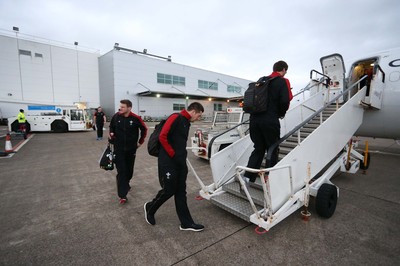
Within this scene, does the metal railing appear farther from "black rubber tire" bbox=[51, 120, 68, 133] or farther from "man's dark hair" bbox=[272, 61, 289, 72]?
"black rubber tire" bbox=[51, 120, 68, 133]

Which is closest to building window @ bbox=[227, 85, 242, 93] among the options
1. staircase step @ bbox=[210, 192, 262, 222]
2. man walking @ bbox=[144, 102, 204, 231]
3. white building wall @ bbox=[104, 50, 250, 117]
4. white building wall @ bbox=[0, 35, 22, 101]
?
white building wall @ bbox=[104, 50, 250, 117]

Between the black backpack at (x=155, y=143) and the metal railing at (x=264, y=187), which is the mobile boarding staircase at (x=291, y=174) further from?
the black backpack at (x=155, y=143)

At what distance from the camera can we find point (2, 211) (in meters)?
3.26

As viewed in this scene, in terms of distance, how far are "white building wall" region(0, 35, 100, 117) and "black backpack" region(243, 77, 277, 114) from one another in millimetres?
28838

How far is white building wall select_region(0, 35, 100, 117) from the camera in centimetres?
2198

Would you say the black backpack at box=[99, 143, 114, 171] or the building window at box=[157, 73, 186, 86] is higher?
the building window at box=[157, 73, 186, 86]

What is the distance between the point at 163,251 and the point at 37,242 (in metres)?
Result: 1.63

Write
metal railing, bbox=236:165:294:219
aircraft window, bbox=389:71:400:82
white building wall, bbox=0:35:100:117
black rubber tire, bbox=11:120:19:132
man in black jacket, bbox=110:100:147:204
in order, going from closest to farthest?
metal railing, bbox=236:165:294:219 → man in black jacket, bbox=110:100:147:204 → aircraft window, bbox=389:71:400:82 → black rubber tire, bbox=11:120:19:132 → white building wall, bbox=0:35:100:117

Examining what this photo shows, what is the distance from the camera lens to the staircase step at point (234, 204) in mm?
2835

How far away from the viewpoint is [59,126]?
14914 mm

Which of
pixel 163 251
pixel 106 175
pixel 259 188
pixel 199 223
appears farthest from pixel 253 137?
pixel 106 175

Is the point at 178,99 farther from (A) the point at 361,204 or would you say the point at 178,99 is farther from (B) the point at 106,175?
(A) the point at 361,204

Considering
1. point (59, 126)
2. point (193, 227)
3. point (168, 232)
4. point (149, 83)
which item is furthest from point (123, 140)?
point (149, 83)

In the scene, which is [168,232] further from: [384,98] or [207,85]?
[207,85]
